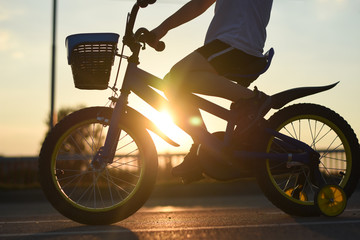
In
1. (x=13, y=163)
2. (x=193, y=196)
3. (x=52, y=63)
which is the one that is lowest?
(x=13, y=163)

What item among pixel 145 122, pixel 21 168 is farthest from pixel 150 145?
Result: pixel 21 168

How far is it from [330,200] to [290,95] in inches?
32.8

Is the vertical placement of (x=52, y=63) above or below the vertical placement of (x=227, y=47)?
below

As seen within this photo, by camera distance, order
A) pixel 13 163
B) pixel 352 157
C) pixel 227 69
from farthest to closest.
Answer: pixel 13 163
pixel 352 157
pixel 227 69

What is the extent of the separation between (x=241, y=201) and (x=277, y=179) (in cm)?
567

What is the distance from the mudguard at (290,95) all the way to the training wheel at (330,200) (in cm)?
70

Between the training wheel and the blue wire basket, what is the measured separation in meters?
1.79

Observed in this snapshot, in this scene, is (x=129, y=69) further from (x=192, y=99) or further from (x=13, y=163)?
(x=13, y=163)

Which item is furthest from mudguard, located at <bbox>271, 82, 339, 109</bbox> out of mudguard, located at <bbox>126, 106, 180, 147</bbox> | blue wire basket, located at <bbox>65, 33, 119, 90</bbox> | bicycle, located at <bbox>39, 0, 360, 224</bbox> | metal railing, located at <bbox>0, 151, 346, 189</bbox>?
metal railing, located at <bbox>0, 151, 346, 189</bbox>


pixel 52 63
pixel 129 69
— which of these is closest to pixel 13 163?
pixel 52 63

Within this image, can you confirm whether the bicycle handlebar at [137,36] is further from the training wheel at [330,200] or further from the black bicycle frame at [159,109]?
the training wheel at [330,200]

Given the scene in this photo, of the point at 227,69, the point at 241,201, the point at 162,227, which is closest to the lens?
the point at 162,227

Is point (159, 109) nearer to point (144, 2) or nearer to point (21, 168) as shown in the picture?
point (144, 2)

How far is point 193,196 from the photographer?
1157 centimetres
